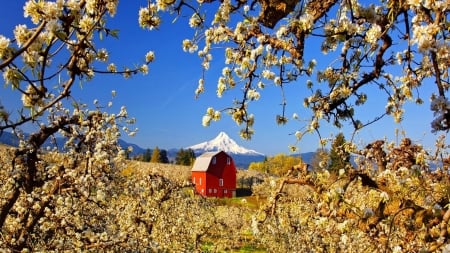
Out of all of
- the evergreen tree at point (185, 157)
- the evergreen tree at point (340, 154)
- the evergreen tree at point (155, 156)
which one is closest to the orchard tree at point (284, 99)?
the evergreen tree at point (340, 154)

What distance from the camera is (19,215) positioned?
7680 millimetres

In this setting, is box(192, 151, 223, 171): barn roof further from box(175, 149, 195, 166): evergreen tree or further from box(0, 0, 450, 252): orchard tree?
box(0, 0, 450, 252): orchard tree

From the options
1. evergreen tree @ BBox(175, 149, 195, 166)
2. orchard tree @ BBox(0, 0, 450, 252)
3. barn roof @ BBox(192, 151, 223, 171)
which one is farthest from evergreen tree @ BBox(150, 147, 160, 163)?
orchard tree @ BBox(0, 0, 450, 252)

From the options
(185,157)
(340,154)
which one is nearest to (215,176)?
(185,157)

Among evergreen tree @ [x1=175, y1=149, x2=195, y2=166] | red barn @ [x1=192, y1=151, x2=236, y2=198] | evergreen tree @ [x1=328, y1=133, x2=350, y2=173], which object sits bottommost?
evergreen tree @ [x1=328, y1=133, x2=350, y2=173]

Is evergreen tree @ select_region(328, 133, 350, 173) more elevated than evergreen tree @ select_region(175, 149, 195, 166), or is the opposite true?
evergreen tree @ select_region(175, 149, 195, 166)

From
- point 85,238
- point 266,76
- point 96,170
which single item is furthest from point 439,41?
point 96,170

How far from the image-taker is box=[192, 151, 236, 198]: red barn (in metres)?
74.4

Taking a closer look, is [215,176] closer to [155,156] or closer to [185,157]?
[185,157]

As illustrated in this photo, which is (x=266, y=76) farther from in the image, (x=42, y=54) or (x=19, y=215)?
(x=19, y=215)

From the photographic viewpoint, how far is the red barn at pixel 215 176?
244 ft

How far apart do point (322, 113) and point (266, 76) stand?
0.61 m

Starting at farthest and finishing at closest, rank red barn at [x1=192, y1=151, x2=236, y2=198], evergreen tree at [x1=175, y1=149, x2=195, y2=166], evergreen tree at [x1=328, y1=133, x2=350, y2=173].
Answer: evergreen tree at [x1=175, y1=149, x2=195, y2=166], red barn at [x1=192, y1=151, x2=236, y2=198], evergreen tree at [x1=328, y1=133, x2=350, y2=173]

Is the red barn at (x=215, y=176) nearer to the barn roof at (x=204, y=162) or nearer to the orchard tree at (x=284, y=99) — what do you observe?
the barn roof at (x=204, y=162)
